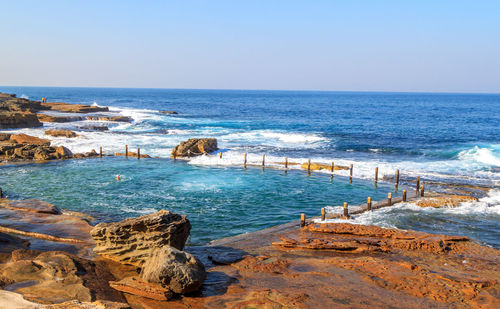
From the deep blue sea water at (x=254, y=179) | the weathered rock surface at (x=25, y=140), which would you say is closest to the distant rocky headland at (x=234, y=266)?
the deep blue sea water at (x=254, y=179)

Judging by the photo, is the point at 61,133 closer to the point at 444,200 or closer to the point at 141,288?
the point at 141,288

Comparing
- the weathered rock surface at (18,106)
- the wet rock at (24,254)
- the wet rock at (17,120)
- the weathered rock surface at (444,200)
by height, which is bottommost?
the weathered rock surface at (444,200)

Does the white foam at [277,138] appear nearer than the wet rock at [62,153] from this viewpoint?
No

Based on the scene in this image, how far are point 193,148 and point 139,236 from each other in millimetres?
30272

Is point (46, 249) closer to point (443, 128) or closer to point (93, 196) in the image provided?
point (93, 196)

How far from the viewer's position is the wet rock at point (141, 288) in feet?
42.7

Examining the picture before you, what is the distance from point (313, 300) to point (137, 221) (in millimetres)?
7464

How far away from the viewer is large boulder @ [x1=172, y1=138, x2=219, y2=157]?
45.4 meters

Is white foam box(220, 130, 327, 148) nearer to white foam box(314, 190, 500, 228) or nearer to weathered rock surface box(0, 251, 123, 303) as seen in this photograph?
white foam box(314, 190, 500, 228)

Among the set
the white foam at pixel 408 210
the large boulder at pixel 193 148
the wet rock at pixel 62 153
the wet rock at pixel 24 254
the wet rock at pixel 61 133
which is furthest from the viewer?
the wet rock at pixel 61 133

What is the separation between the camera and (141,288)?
13.3 metres

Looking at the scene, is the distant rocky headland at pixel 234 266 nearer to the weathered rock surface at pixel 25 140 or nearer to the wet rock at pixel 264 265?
the wet rock at pixel 264 265

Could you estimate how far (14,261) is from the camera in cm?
1473

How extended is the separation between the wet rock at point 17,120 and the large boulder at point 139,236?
53.9 m
